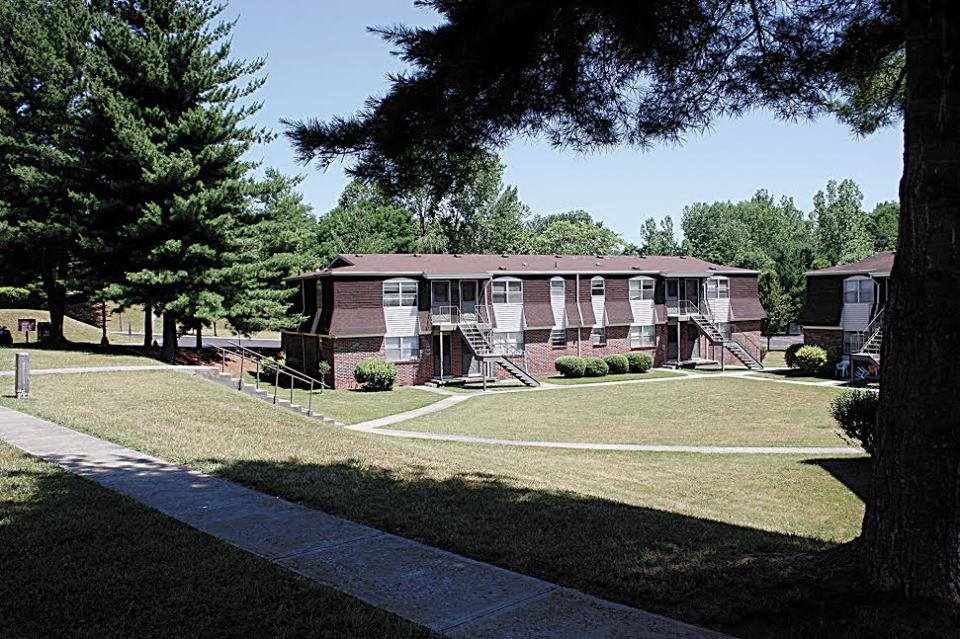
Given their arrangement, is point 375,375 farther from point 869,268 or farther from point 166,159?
point 869,268

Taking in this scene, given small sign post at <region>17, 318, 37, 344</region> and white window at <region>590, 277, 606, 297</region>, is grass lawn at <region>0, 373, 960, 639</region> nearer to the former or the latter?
small sign post at <region>17, 318, 37, 344</region>

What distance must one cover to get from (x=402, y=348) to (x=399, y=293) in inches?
100

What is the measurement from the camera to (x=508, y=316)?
1517 inches

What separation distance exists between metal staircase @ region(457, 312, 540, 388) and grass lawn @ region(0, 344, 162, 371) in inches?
572

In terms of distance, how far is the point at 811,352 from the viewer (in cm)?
3731

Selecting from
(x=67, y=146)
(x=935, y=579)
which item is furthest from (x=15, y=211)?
(x=935, y=579)

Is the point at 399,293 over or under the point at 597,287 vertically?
under

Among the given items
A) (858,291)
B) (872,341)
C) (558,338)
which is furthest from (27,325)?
(858,291)

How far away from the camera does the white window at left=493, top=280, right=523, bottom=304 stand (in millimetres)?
38375

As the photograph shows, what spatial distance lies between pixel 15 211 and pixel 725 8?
1149 inches

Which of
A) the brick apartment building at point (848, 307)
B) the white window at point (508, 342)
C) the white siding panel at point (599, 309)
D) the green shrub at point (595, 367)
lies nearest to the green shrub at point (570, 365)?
the green shrub at point (595, 367)

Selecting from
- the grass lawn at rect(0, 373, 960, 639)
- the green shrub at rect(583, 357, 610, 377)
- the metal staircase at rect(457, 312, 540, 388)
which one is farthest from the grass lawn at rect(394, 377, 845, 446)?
the green shrub at rect(583, 357, 610, 377)

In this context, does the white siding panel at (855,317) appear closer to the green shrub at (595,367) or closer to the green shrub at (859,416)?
the green shrub at (595,367)

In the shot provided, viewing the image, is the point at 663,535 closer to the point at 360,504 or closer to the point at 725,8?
the point at 360,504
